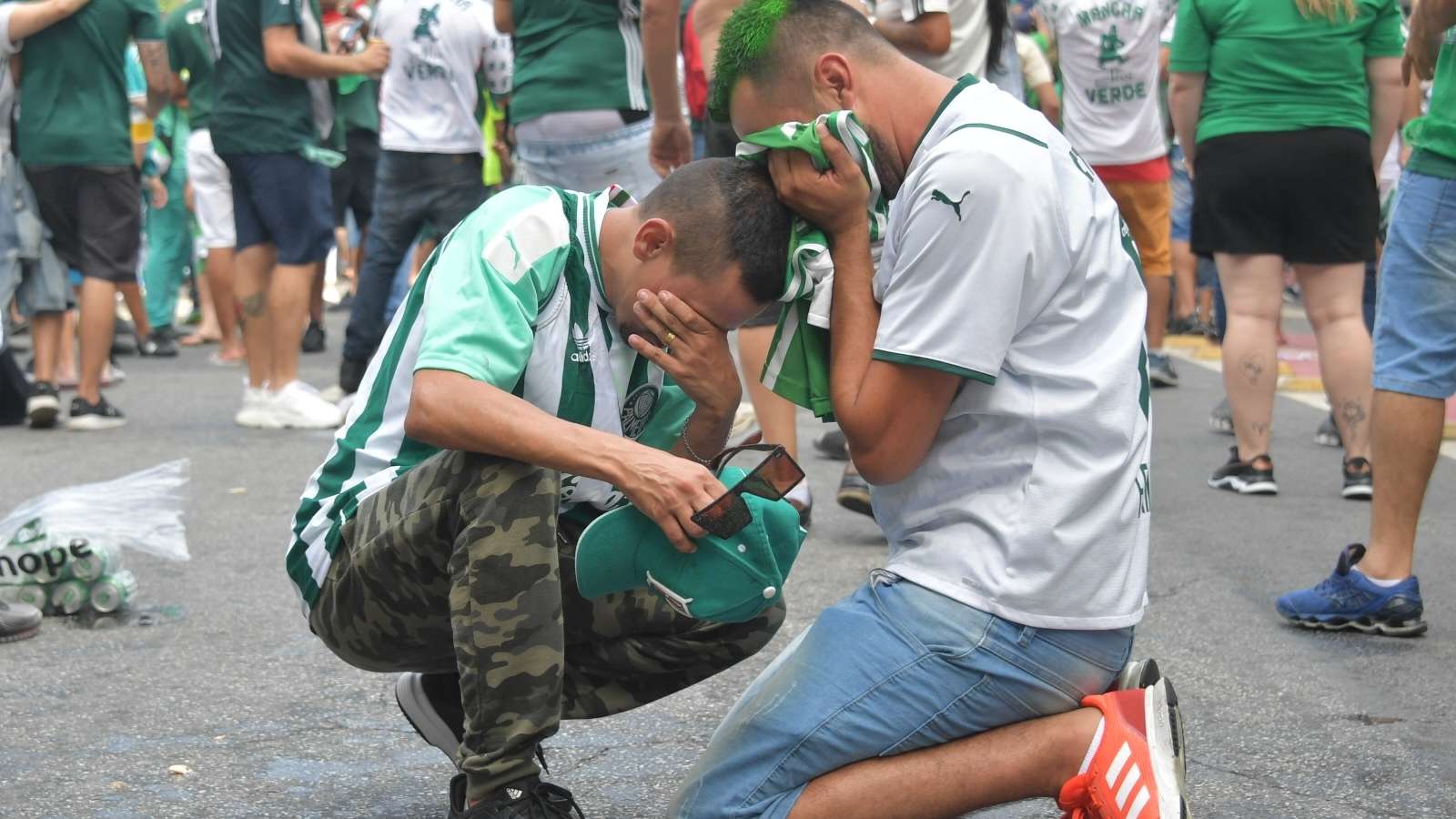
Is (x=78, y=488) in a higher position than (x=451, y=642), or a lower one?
lower

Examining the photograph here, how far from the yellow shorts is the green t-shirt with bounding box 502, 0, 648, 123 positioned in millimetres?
2830

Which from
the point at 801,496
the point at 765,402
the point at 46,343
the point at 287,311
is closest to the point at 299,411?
the point at 287,311

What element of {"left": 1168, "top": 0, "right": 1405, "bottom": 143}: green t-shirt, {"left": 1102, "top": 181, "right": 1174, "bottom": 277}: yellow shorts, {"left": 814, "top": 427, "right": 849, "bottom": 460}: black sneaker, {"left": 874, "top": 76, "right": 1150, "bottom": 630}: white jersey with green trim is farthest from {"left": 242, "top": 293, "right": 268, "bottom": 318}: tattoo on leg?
{"left": 874, "top": 76, "right": 1150, "bottom": 630}: white jersey with green trim

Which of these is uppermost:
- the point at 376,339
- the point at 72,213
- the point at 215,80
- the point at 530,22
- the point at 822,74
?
the point at 822,74

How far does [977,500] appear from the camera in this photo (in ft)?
8.04

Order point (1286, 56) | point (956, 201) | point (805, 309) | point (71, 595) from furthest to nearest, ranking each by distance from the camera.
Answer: point (1286, 56) → point (71, 595) → point (805, 309) → point (956, 201)

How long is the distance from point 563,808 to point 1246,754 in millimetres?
1369

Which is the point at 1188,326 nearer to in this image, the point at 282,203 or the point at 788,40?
the point at 282,203

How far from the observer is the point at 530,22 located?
19.7 feet

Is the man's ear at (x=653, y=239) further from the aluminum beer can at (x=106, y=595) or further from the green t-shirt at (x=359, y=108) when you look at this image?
the green t-shirt at (x=359, y=108)

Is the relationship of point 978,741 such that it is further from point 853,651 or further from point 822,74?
point 822,74

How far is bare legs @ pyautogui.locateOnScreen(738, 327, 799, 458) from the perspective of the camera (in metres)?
4.95

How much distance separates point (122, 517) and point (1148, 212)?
5182 mm

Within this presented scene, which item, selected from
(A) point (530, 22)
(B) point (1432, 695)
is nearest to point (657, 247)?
(B) point (1432, 695)
